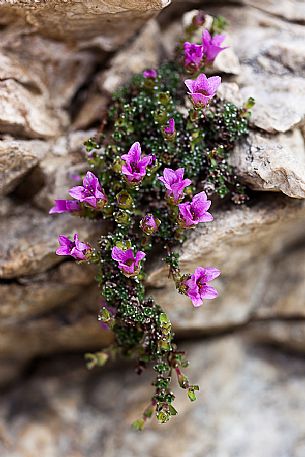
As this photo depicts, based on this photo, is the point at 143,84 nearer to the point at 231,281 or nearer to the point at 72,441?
the point at 231,281

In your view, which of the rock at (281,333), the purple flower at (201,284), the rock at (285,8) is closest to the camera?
the purple flower at (201,284)

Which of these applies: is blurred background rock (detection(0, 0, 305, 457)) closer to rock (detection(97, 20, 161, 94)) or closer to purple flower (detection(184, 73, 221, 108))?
rock (detection(97, 20, 161, 94))

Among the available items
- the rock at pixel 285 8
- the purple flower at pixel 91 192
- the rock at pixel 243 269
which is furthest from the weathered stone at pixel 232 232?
the rock at pixel 285 8

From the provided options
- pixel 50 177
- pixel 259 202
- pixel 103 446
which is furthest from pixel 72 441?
pixel 259 202

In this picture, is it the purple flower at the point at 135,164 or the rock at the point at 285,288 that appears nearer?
the purple flower at the point at 135,164

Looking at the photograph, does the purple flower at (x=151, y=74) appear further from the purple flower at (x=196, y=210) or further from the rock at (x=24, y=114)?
the purple flower at (x=196, y=210)

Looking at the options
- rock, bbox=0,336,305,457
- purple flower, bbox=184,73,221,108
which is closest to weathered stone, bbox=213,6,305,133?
purple flower, bbox=184,73,221,108

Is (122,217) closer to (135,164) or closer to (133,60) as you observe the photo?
(135,164)

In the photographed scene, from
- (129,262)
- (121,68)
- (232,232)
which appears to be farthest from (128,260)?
(121,68)

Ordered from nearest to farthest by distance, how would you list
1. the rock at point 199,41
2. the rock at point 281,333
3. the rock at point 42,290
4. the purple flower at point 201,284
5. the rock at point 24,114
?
the purple flower at point 201,284
the rock at point 24,114
the rock at point 199,41
the rock at point 42,290
the rock at point 281,333
